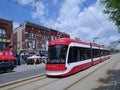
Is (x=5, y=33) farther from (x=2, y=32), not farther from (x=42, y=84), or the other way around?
(x=42, y=84)

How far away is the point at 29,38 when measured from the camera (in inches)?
2704

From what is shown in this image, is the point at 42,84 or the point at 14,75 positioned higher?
the point at 14,75

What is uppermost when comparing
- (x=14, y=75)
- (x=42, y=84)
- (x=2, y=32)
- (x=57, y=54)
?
(x=2, y=32)

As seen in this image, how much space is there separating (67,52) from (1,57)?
58.8 ft

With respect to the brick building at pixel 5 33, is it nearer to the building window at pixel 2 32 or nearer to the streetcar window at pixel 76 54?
the building window at pixel 2 32

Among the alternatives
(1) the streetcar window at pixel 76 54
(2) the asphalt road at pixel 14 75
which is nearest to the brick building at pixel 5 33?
(2) the asphalt road at pixel 14 75

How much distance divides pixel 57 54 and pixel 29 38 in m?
49.8

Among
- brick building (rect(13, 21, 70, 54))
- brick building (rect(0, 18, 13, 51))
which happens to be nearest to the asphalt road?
brick building (rect(0, 18, 13, 51))

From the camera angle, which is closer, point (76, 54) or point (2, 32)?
point (76, 54)

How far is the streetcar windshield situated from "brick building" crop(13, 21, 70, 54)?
47.1 meters

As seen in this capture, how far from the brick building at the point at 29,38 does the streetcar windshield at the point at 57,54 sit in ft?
154

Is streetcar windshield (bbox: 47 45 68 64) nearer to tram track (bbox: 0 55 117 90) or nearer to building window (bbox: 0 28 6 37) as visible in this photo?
tram track (bbox: 0 55 117 90)

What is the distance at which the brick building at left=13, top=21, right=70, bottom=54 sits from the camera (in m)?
67.9

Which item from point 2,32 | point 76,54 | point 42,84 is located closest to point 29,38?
point 2,32
